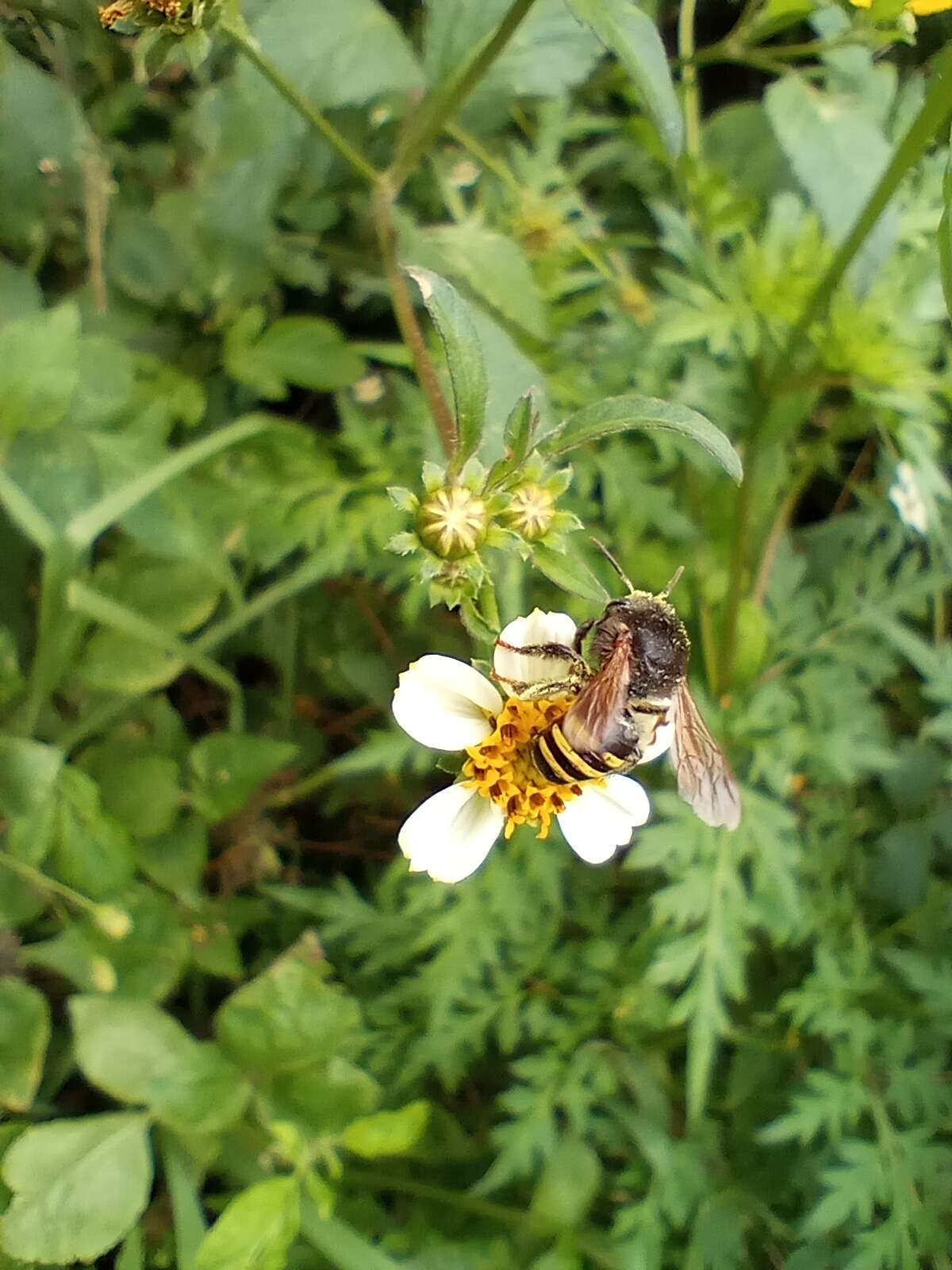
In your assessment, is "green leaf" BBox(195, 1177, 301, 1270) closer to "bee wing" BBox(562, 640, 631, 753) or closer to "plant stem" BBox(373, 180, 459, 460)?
"bee wing" BBox(562, 640, 631, 753)

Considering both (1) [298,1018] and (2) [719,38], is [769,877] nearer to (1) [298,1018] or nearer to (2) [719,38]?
(1) [298,1018]

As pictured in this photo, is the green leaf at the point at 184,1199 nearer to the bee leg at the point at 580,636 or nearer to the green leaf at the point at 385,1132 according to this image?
the green leaf at the point at 385,1132

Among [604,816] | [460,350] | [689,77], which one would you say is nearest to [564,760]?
[604,816]

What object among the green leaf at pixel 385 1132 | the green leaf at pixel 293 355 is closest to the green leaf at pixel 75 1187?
the green leaf at pixel 385 1132

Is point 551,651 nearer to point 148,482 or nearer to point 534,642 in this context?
point 534,642

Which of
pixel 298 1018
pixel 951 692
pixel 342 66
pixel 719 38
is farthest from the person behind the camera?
pixel 719 38

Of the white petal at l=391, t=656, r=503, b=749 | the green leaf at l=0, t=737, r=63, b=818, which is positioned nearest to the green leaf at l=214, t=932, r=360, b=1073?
the green leaf at l=0, t=737, r=63, b=818

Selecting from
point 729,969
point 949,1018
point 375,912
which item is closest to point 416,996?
point 375,912
